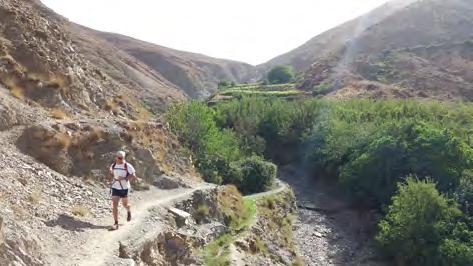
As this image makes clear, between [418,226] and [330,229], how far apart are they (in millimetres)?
14062

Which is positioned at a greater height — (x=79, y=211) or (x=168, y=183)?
(x=79, y=211)

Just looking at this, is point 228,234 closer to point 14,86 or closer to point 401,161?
point 14,86

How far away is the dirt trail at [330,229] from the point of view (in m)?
46.1

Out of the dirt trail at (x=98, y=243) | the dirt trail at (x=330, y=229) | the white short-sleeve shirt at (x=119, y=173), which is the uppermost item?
the white short-sleeve shirt at (x=119, y=173)

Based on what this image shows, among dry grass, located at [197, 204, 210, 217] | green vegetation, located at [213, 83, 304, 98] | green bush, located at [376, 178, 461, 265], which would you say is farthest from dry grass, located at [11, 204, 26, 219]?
green vegetation, located at [213, 83, 304, 98]

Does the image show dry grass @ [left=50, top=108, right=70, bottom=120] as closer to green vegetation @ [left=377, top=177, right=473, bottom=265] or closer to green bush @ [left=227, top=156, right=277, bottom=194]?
green bush @ [left=227, top=156, right=277, bottom=194]

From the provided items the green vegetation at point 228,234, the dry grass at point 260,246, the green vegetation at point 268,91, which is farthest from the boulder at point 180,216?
the green vegetation at point 268,91

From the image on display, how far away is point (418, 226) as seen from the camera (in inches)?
1671

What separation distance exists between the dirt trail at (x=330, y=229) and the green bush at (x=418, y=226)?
315cm

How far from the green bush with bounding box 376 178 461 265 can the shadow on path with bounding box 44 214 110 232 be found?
95.5 feet

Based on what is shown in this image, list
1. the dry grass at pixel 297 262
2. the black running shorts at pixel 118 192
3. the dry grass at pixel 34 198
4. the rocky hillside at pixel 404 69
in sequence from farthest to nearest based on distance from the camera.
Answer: the rocky hillside at pixel 404 69 < the dry grass at pixel 297 262 < the black running shorts at pixel 118 192 < the dry grass at pixel 34 198

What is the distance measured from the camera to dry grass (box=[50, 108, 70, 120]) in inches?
1228

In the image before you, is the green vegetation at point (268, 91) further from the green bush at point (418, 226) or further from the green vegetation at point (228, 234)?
the green vegetation at point (228, 234)

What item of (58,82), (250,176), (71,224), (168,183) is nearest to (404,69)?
(250,176)
